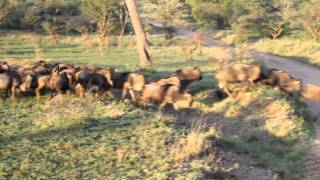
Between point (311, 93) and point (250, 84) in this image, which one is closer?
point (250, 84)

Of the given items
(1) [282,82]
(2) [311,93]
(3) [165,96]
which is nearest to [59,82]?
(3) [165,96]

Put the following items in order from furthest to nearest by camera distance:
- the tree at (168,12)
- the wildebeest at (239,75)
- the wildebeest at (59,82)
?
the tree at (168,12), the wildebeest at (239,75), the wildebeest at (59,82)

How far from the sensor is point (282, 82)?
46.8 feet

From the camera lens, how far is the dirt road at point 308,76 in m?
9.98

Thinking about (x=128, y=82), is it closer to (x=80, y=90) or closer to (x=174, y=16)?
(x=80, y=90)

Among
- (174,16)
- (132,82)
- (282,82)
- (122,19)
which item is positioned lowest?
(174,16)

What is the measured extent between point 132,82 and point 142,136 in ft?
12.0

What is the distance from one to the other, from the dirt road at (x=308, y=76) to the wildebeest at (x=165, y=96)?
3.01 metres

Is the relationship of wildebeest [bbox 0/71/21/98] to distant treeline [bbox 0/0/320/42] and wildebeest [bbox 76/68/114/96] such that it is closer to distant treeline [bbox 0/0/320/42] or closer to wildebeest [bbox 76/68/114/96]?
wildebeest [bbox 76/68/114/96]

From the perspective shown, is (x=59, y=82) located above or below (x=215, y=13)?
above

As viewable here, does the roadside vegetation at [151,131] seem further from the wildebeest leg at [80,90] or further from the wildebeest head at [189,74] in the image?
the wildebeest head at [189,74]

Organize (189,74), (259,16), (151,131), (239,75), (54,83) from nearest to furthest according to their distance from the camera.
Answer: (151,131) → (54,83) → (239,75) → (189,74) → (259,16)

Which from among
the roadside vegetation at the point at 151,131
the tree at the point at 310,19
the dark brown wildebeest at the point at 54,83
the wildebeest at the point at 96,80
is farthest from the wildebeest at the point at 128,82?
the tree at the point at 310,19

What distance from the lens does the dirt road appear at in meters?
9.98
